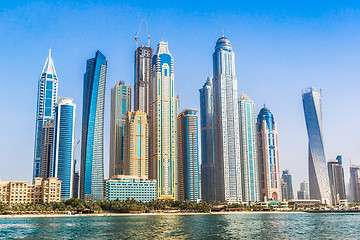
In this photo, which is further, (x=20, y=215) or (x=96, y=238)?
(x=20, y=215)

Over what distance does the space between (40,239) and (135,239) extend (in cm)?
2034

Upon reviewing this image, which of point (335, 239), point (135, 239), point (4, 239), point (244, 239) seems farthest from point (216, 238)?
point (4, 239)

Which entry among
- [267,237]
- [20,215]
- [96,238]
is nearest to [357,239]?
[267,237]

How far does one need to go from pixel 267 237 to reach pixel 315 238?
10569 mm

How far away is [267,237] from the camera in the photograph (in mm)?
89625

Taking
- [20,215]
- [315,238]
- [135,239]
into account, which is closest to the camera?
[135,239]

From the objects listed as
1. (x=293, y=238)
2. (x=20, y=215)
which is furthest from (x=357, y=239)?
(x=20, y=215)

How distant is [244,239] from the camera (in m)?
86.1

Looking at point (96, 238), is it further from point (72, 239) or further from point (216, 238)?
point (216, 238)

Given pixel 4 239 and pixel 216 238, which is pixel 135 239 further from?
pixel 4 239

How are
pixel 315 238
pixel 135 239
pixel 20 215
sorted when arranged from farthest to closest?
pixel 20 215, pixel 315 238, pixel 135 239

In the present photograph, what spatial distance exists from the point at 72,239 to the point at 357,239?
62.0 metres

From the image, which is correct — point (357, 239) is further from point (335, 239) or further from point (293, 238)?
point (293, 238)

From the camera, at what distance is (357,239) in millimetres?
87250
